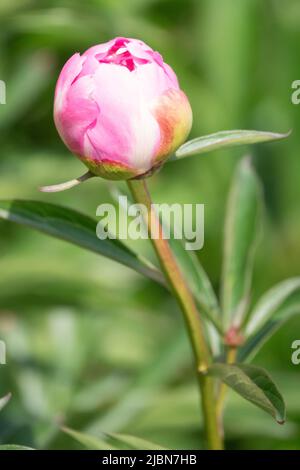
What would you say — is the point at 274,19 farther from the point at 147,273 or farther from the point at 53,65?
the point at 147,273

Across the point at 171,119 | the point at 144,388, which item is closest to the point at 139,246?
the point at 144,388

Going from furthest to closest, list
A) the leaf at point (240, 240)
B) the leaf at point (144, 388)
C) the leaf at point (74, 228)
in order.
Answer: the leaf at point (144, 388)
the leaf at point (240, 240)
the leaf at point (74, 228)

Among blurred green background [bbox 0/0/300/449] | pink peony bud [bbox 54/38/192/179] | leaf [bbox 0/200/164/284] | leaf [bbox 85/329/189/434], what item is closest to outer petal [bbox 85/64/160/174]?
pink peony bud [bbox 54/38/192/179]

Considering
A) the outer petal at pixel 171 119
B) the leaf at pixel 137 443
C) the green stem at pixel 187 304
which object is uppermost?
the outer petal at pixel 171 119

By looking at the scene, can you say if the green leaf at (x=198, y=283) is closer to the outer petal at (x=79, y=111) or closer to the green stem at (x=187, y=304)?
the green stem at (x=187, y=304)

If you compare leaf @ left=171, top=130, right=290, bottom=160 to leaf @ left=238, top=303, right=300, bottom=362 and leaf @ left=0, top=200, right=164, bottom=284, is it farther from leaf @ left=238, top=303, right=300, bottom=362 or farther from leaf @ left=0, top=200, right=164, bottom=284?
leaf @ left=238, top=303, right=300, bottom=362

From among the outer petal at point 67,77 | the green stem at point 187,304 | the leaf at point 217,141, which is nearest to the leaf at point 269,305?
the green stem at point 187,304
